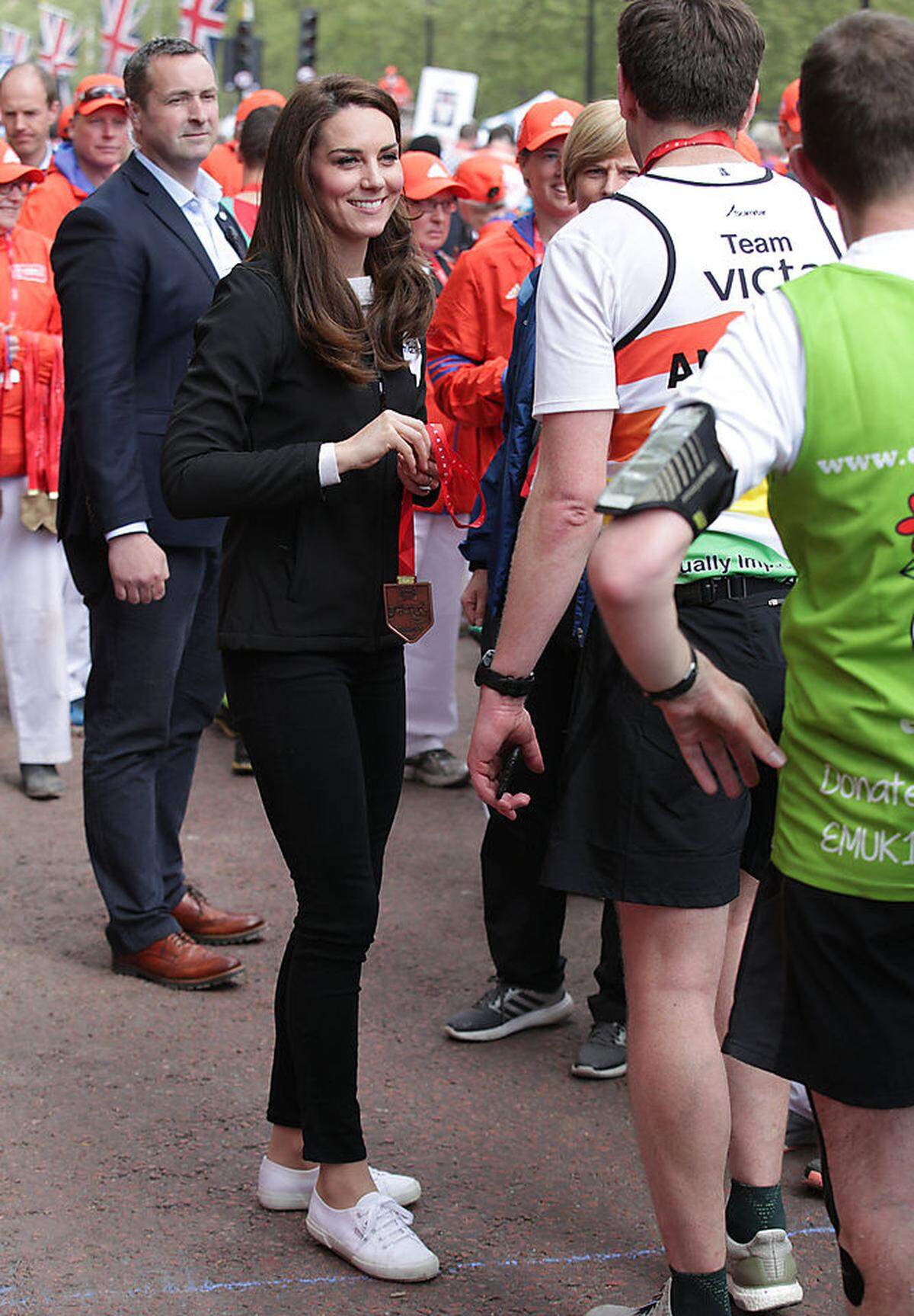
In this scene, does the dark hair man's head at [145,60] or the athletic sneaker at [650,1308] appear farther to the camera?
the dark hair man's head at [145,60]

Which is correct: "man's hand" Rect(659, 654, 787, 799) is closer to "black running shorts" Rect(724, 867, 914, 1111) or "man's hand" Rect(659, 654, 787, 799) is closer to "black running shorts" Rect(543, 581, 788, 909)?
"black running shorts" Rect(724, 867, 914, 1111)

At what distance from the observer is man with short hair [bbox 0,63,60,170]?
921 centimetres

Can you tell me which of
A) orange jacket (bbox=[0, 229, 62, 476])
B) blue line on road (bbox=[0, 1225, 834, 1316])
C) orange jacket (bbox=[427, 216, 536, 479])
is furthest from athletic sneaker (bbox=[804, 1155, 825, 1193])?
orange jacket (bbox=[0, 229, 62, 476])

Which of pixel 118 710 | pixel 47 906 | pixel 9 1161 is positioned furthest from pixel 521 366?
pixel 47 906

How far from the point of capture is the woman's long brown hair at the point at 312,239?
334cm

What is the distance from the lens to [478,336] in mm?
5762

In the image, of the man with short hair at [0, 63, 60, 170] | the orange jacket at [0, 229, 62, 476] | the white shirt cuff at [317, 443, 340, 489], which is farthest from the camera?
the man with short hair at [0, 63, 60, 170]

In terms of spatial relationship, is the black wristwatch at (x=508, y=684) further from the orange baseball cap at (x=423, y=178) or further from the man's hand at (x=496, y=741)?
the orange baseball cap at (x=423, y=178)

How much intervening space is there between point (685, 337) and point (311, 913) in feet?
4.38

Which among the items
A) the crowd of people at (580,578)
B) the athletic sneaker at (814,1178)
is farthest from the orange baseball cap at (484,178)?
the athletic sneaker at (814,1178)

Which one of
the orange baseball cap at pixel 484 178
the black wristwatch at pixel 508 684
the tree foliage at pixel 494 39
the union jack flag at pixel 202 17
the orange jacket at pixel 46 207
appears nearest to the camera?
the black wristwatch at pixel 508 684

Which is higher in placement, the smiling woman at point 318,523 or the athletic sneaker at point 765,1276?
the smiling woman at point 318,523

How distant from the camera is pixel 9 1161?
385cm

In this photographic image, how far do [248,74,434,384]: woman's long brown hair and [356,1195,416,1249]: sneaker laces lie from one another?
1624 millimetres
